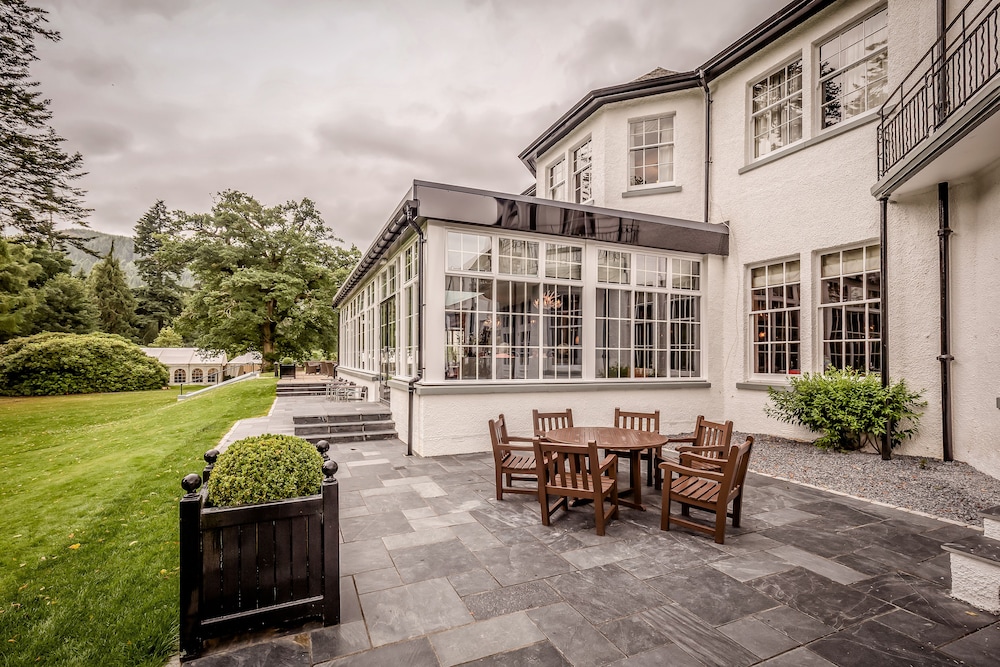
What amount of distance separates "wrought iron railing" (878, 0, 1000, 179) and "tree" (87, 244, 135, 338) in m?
49.6

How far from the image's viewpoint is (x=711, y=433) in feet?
19.1

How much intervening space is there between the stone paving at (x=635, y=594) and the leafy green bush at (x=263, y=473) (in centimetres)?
76

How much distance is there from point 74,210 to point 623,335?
67.4ft

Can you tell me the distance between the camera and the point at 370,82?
14.4m

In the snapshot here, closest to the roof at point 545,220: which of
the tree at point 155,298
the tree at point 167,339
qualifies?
the tree at point 167,339

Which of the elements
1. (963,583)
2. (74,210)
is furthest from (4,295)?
(963,583)

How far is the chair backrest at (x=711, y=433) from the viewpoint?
5.06 m

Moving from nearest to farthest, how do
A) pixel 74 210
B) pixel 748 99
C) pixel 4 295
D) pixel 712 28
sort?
pixel 748 99 < pixel 712 28 < pixel 74 210 < pixel 4 295

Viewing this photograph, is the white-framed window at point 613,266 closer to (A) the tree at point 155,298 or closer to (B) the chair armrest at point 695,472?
(B) the chair armrest at point 695,472

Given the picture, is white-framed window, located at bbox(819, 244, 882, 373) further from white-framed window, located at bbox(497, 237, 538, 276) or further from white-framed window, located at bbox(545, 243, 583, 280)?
white-framed window, located at bbox(497, 237, 538, 276)

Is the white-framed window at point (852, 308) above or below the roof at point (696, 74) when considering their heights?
below

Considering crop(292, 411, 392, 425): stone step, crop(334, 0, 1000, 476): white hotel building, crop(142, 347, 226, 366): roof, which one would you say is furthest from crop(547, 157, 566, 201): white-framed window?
crop(142, 347, 226, 366): roof

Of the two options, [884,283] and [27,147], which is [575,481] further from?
[27,147]

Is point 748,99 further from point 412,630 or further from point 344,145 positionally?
point 344,145
